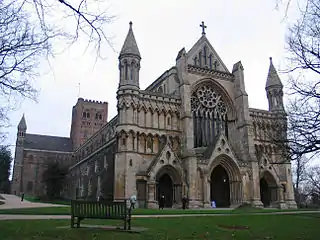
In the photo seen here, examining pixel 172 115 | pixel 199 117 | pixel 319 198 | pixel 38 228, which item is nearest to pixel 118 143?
pixel 172 115

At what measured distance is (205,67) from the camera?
150 feet

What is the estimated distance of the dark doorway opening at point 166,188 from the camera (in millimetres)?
39866

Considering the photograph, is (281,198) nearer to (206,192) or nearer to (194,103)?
(206,192)

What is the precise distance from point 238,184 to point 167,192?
858 centimetres

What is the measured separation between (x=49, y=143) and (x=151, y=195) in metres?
76.7

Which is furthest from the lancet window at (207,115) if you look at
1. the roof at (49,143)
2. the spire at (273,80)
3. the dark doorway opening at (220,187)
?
the roof at (49,143)

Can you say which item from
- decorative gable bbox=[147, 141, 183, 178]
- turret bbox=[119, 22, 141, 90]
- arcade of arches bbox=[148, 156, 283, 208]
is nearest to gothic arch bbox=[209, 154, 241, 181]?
arcade of arches bbox=[148, 156, 283, 208]

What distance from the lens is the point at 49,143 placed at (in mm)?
105188

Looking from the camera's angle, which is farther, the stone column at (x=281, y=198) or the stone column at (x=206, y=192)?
the stone column at (x=281, y=198)

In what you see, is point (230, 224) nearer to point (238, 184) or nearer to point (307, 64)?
point (307, 64)

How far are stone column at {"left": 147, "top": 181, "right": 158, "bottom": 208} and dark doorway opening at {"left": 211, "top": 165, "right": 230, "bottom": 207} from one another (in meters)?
9.55

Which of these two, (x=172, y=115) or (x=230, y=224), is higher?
(x=172, y=115)

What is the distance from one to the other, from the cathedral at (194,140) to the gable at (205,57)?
82mm

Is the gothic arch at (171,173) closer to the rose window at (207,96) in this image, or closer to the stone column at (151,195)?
the stone column at (151,195)
